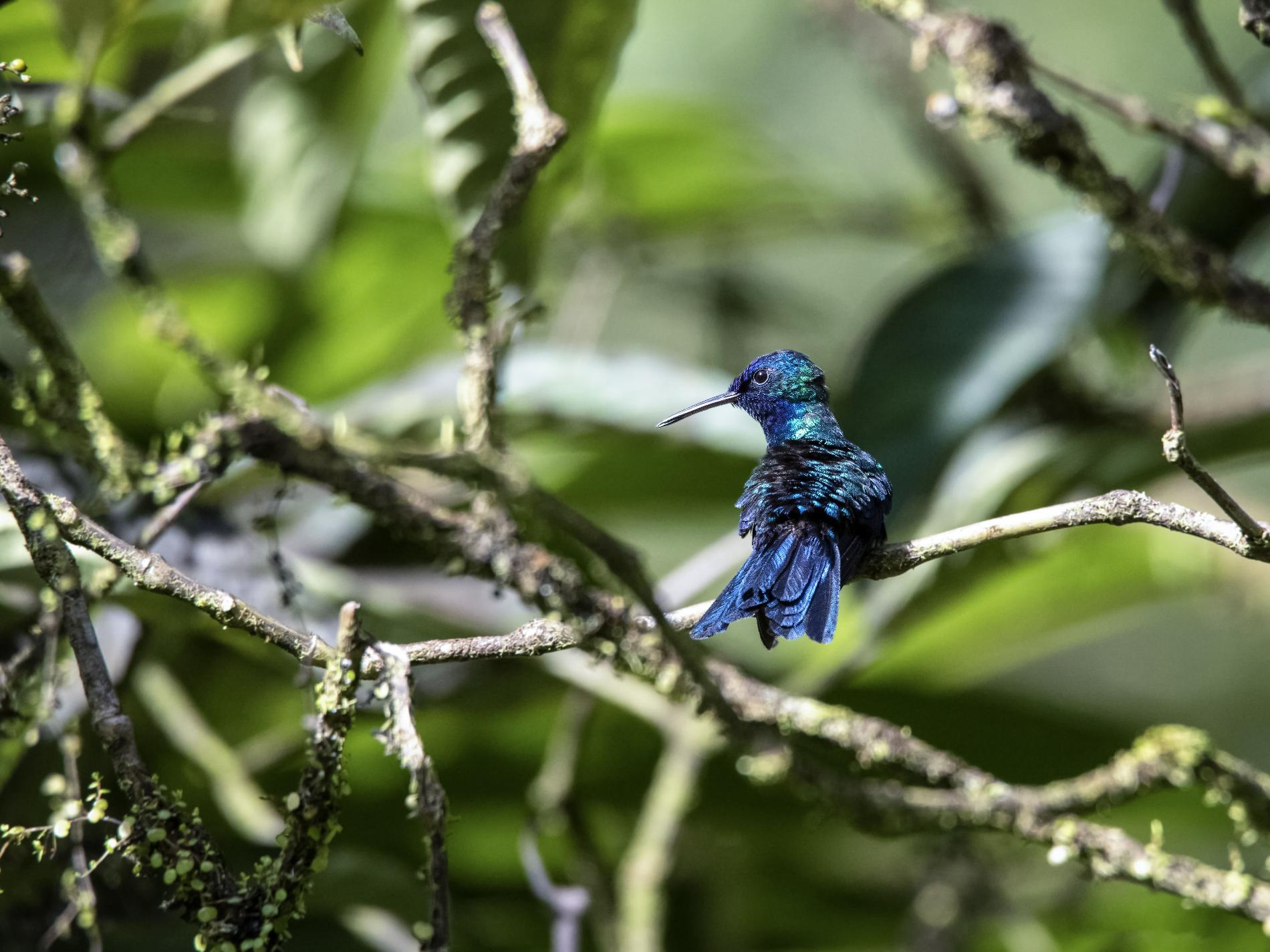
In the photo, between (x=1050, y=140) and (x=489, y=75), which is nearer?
(x=1050, y=140)

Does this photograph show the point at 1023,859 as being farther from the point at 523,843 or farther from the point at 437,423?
the point at 437,423

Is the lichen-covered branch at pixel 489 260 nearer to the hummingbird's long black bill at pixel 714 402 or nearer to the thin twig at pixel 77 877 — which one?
the hummingbird's long black bill at pixel 714 402

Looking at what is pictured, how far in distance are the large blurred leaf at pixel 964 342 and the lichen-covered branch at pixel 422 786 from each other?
61 centimetres

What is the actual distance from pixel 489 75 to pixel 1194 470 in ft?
2.24

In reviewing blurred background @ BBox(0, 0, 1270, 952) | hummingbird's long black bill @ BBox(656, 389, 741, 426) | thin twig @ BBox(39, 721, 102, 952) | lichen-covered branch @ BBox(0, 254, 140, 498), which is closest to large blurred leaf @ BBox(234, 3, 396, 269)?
blurred background @ BBox(0, 0, 1270, 952)

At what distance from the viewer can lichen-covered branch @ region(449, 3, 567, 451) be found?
72 centimetres

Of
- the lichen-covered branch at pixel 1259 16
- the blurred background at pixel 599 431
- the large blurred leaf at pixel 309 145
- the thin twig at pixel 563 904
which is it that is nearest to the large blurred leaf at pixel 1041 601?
the blurred background at pixel 599 431

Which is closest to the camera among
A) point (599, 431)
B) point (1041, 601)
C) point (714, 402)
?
point (714, 402)

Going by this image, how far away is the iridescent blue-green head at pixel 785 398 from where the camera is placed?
669 mm

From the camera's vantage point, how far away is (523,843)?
1232mm

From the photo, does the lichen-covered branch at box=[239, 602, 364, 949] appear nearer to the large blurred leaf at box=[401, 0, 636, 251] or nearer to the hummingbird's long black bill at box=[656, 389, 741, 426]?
the hummingbird's long black bill at box=[656, 389, 741, 426]

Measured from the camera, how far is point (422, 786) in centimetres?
54

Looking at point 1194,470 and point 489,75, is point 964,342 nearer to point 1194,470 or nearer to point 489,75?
point 489,75

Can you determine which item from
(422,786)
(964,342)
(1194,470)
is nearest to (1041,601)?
(964,342)
